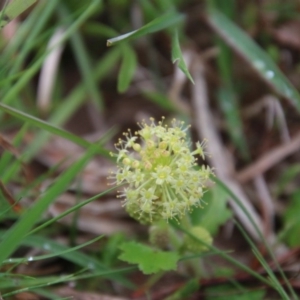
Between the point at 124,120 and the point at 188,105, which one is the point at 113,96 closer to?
the point at 124,120

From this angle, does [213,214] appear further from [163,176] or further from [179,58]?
[179,58]

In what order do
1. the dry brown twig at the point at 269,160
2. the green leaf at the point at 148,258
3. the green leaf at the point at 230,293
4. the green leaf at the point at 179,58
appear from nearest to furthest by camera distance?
the green leaf at the point at 179,58
the green leaf at the point at 148,258
the green leaf at the point at 230,293
the dry brown twig at the point at 269,160

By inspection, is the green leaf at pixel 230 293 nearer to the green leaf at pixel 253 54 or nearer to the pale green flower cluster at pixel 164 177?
the pale green flower cluster at pixel 164 177

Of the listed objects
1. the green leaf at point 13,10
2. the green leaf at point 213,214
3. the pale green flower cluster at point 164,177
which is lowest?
the green leaf at point 213,214

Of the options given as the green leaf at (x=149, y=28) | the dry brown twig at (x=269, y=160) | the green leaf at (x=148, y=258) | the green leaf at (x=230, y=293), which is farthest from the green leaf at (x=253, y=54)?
the green leaf at (x=148, y=258)

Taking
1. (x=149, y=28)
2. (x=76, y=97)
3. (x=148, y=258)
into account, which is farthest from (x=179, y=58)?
(x=76, y=97)

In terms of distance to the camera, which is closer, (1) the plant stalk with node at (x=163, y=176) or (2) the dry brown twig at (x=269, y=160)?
(1) the plant stalk with node at (x=163, y=176)

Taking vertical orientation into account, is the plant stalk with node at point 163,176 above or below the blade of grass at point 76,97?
below

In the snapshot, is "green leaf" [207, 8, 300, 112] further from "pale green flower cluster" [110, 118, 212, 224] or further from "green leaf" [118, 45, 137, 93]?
"pale green flower cluster" [110, 118, 212, 224]

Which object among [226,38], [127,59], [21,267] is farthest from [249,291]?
[226,38]
